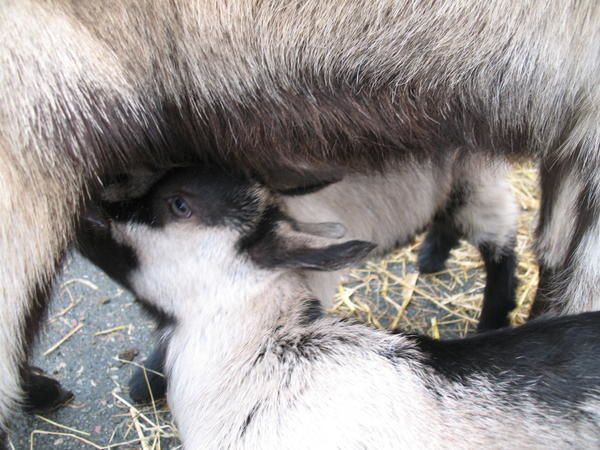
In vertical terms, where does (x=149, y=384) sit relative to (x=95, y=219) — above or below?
below

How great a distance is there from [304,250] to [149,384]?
1.08 meters

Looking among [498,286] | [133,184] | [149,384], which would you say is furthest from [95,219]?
[498,286]

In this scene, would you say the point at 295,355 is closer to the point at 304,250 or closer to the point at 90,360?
the point at 304,250

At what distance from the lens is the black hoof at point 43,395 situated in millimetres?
2658

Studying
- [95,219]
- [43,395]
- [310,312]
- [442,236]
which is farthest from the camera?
[442,236]

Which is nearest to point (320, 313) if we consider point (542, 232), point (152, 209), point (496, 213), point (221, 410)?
point (221, 410)

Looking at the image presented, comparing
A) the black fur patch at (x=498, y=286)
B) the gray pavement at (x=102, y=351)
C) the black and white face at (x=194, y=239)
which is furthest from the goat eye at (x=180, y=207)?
the black fur patch at (x=498, y=286)

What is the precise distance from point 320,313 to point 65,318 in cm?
151

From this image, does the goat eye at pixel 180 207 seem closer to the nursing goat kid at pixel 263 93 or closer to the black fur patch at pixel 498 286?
the nursing goat kid at pixel 263 93

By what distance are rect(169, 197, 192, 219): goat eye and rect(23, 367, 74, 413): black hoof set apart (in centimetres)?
96

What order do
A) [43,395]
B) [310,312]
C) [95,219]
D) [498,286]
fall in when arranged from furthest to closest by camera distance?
[498,286] < [43,395] < [310,312] < [95,219]

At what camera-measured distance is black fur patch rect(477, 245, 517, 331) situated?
9.72 ft

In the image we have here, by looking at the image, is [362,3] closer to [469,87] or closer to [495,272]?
[469,87]

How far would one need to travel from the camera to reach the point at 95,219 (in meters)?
1.94
